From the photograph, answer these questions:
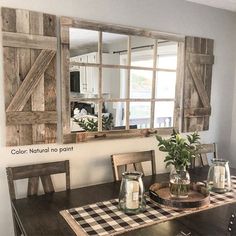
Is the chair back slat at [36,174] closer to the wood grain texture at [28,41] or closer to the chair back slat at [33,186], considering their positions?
the chair back slat at [33,186]

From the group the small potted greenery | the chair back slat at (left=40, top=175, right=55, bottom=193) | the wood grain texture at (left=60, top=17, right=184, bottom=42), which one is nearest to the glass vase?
the small potted greenery

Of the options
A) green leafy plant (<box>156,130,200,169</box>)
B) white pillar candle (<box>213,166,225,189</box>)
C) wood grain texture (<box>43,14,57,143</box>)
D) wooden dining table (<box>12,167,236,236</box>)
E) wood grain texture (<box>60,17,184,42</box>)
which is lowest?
wooden dining table (<box>12,167,236,236</box>)

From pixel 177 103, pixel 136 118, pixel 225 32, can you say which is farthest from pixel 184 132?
pixel 225 32

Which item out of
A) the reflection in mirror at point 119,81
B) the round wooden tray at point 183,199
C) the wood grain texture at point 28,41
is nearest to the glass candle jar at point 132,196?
the round wooden tray at point 183,199

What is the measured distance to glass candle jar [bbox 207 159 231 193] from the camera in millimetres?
1892

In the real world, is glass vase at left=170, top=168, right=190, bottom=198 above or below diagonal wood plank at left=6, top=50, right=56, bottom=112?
below

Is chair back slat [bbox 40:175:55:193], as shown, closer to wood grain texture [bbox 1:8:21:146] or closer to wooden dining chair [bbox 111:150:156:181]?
wood grain texture [bbox 1:8:21:146]

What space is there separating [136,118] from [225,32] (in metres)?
1.49

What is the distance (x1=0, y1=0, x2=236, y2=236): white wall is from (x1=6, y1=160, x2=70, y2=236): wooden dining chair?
0.13 metres

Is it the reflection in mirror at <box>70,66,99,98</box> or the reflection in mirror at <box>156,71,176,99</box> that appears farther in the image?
the reflection in mirror at <box>156,71,176,99</box>

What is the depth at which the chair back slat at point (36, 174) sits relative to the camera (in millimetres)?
1772

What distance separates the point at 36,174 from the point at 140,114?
42.9 inches

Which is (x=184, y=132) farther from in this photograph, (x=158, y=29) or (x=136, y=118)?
(x=158, y=29)

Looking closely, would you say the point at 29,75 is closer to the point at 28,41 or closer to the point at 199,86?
the point at 28,41
